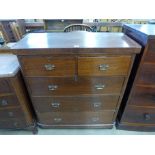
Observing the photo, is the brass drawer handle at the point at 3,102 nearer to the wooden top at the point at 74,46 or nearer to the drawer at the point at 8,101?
the drawer at the point at 8,101

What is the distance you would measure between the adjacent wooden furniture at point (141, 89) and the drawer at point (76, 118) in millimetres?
169

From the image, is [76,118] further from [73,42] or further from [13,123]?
[73,42]

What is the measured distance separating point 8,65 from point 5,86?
18 centimetres

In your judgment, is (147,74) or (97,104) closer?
(147,74)

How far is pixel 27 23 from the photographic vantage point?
2.05 metres

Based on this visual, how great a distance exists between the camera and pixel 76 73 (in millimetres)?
1048

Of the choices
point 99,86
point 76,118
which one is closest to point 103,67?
point 99,86

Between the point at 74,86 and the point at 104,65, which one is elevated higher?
A: the point at 104,65

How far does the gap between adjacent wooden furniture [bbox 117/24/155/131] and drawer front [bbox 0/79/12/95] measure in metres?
0.95

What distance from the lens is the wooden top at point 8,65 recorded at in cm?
104
